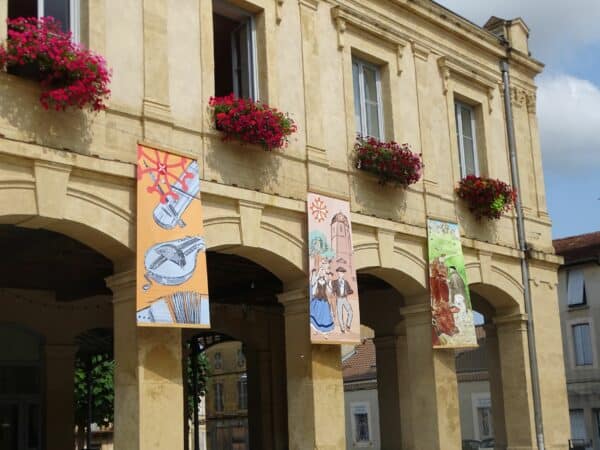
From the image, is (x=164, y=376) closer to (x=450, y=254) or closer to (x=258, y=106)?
(x=258, y=106)

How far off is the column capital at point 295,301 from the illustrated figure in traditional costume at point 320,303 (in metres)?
0.18

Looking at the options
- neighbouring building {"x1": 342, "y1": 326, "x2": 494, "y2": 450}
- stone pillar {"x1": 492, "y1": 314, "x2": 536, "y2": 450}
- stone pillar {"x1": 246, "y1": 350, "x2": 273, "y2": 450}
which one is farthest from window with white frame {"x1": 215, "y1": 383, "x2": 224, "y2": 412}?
stone pillar {"x1": 492, "y1": 314, "x2": 536, "y2": 450}

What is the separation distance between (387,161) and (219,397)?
156ft

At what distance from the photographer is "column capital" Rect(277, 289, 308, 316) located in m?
12.1

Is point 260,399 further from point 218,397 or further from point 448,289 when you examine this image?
point 218,397

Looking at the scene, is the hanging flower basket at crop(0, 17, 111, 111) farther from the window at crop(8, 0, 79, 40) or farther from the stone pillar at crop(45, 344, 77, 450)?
the stone pillar at crop(45, 344, 77, 450)

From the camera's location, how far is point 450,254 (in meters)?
14.4

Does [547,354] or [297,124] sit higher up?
[297,124]

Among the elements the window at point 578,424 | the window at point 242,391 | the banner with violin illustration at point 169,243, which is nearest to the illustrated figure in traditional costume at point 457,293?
the banner with violin illustration at point 169,243

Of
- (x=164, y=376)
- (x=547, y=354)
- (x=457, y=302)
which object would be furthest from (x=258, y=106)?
(x=547, y=354)

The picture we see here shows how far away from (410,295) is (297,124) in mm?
3689

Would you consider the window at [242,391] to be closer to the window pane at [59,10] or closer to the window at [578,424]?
the window at [578,424]

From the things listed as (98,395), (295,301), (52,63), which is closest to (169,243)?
(52,63)

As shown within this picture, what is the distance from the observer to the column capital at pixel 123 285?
1009cm
